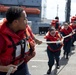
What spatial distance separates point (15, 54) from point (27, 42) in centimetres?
26

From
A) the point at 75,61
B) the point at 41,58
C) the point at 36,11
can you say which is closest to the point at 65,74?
the point at 75,61

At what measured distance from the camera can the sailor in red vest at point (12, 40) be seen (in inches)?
147

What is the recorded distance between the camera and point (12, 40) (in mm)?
3746

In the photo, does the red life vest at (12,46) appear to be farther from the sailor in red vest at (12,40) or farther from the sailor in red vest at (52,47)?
the sailor in red vest at (52,47)

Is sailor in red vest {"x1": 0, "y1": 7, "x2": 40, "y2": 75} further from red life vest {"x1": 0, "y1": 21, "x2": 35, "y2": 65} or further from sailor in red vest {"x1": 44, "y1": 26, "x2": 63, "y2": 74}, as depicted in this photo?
sailor in red vest {"x1": 44, "y1": 26, "x2": 63, "y2": 74}

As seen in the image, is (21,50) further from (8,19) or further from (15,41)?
(8,19)

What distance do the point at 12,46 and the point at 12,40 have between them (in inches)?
2.8

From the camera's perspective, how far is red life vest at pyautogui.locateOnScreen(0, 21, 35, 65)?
3.72 metres

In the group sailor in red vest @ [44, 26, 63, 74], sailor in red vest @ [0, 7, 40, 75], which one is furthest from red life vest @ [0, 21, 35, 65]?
sailor in red vest @ [44, 26, 63, 74]

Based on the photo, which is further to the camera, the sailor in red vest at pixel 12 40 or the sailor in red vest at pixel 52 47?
the sailor in red vest at pixel 52 47

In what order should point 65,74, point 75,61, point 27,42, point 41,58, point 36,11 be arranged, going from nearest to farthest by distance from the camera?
point 27,42 < point 65,74 < point 75,61 < point 41,58 < point 36,11

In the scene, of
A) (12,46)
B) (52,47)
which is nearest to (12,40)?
(12,46)

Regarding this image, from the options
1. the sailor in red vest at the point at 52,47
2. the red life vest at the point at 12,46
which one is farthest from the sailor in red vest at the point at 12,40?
the sailor in red vest at the point at 52,47

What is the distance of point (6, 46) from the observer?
3.72 metres
